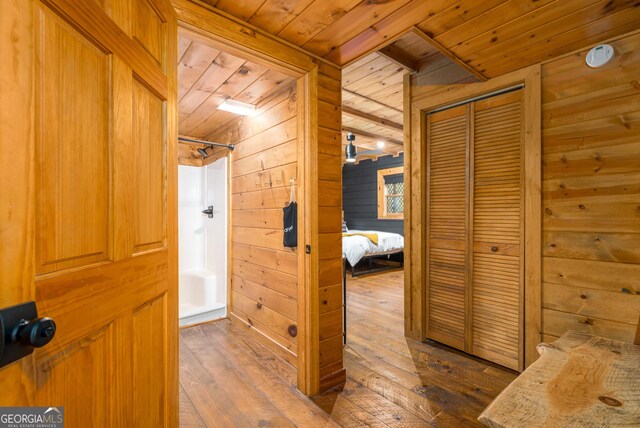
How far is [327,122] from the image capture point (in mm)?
1953

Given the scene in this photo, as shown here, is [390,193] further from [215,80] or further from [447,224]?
[215,80]

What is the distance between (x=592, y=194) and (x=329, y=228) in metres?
1.63

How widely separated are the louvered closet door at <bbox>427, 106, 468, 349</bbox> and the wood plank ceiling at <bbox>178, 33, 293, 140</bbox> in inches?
54.1

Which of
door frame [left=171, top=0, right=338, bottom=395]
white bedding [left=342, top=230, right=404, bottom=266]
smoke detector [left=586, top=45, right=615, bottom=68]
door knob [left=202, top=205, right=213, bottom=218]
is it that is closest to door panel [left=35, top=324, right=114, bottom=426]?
door frame [left=171, top=0, right=338, bottom=395]

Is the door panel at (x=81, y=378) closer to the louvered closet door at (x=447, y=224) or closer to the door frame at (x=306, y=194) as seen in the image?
the door frame at (x=306, y=194)

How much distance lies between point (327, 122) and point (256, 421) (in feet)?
6.08

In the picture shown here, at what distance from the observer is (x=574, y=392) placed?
94 centimetres

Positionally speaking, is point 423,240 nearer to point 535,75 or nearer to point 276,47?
point 535,75

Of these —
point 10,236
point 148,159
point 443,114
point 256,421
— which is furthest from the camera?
point 443,114

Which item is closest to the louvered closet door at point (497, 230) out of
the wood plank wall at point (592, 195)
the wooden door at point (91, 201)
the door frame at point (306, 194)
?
the wood plank wall at point (592, 195)

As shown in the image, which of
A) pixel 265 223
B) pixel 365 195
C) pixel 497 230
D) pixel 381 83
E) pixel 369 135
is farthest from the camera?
pixel 365 195

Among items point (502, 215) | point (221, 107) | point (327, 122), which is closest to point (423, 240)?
point (502, 215)

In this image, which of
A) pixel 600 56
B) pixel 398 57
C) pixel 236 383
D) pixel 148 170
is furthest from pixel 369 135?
pixel 148 170

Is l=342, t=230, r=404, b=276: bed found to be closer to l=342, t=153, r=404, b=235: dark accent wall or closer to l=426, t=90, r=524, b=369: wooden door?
l=342, t=153, r=404, b=235: dark accent wall
